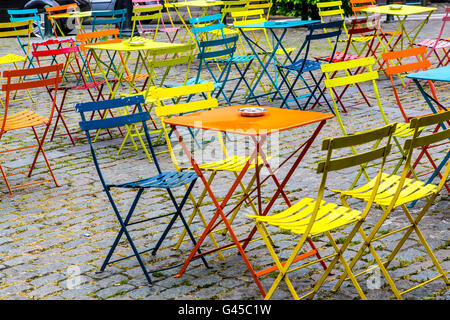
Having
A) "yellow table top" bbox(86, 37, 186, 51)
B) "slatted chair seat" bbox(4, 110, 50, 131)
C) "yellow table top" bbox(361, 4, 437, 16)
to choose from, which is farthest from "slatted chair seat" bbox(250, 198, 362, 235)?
"yellow table top" bbox(361, 4, 437, 16)

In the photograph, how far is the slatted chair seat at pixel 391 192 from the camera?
4484mm

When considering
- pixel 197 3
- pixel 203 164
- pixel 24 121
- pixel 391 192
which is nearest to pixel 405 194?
pixel 391 192

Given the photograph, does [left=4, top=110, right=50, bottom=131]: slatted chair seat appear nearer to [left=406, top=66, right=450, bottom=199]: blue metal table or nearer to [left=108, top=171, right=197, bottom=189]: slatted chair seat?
[left=108, top=171, right=197, bottom=189]: slatted chair seat

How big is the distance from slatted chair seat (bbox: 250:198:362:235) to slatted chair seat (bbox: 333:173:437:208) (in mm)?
184

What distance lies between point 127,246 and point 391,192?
1.99 meters

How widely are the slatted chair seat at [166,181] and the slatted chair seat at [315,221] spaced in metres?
0.78

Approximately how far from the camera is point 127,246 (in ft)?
17.7

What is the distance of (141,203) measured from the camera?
20.9 ft

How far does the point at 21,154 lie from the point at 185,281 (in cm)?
410

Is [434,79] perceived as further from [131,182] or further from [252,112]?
[131,182]

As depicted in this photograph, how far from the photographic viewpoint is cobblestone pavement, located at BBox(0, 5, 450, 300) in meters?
4.61

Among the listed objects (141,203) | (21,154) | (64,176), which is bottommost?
(141,203)
